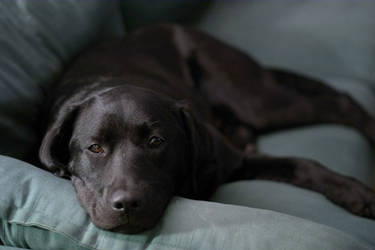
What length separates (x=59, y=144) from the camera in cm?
166

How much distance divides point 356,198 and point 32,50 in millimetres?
1378

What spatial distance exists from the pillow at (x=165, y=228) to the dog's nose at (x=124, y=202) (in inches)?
3.1

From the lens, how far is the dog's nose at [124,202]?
1.34m

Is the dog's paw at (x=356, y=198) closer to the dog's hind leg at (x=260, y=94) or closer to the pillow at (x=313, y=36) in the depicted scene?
the dog's hind leg at (x=260, y=94)

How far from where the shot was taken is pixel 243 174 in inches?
81.7

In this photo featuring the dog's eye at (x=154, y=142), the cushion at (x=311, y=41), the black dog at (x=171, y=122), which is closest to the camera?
the black dog at (x=171, y=122)

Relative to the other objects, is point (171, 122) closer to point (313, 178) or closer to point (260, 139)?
point (313, 178)

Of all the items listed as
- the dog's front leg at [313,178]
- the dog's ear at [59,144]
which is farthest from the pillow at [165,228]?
the dog's front leg at [313,178]

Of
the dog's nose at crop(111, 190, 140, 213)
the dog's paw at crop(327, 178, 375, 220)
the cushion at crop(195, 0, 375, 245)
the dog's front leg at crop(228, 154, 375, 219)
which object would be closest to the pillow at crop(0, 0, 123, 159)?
the dog's nose at crop(111, 190, 140, 213)

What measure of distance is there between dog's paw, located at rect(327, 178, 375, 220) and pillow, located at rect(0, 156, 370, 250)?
47 cm

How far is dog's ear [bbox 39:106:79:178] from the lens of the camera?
1.57m

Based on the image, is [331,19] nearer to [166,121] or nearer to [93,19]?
[93,19]

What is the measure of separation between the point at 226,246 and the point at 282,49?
2026mm

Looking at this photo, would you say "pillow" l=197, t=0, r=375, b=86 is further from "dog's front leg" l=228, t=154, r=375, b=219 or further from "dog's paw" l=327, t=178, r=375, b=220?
"dog's paw" l=327, t=178, r=375, b=220
